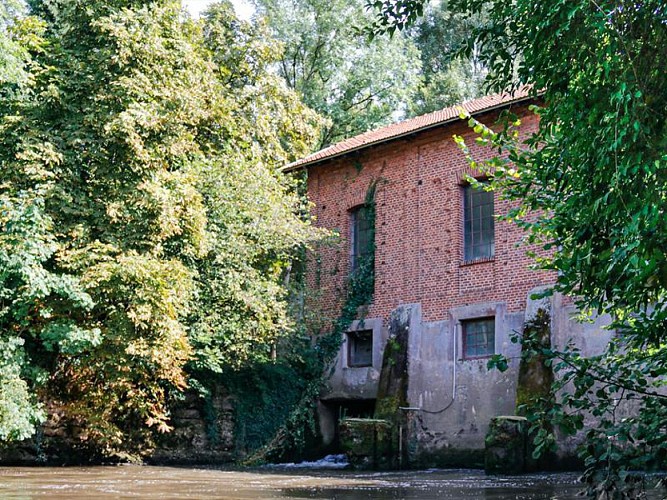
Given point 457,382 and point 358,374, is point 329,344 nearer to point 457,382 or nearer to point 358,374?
point 358,374

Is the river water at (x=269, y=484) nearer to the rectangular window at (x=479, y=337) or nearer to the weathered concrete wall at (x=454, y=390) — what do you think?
the weathered concrete wall at (x=454, y=390)

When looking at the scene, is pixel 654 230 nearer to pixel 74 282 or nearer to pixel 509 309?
pixel 74 282

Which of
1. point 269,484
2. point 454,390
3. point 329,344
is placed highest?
point 329,344

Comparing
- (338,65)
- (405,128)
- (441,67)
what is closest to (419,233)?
(405,128)

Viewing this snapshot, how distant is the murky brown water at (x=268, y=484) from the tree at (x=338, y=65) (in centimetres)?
1854

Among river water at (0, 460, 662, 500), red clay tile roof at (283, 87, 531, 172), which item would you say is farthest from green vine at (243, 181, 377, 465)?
river water at (0, 460, 662, 500)

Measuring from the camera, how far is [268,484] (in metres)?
15.9

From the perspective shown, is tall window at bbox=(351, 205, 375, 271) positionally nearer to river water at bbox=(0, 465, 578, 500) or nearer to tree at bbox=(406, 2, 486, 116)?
river water at bbox=(0, 465, 578, 500)

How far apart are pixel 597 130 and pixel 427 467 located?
16.8 metres

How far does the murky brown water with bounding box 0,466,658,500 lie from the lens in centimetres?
1287

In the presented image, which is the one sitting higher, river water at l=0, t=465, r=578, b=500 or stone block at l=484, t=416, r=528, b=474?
stone block at l=484, t=416, r=528, b=474

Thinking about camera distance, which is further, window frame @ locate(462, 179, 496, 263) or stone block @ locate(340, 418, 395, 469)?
window frame @ locate(462, 179, 496, 263)

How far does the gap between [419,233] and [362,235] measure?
95.9 inches

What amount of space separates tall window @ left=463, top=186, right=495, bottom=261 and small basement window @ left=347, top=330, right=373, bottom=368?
12.2 feet
